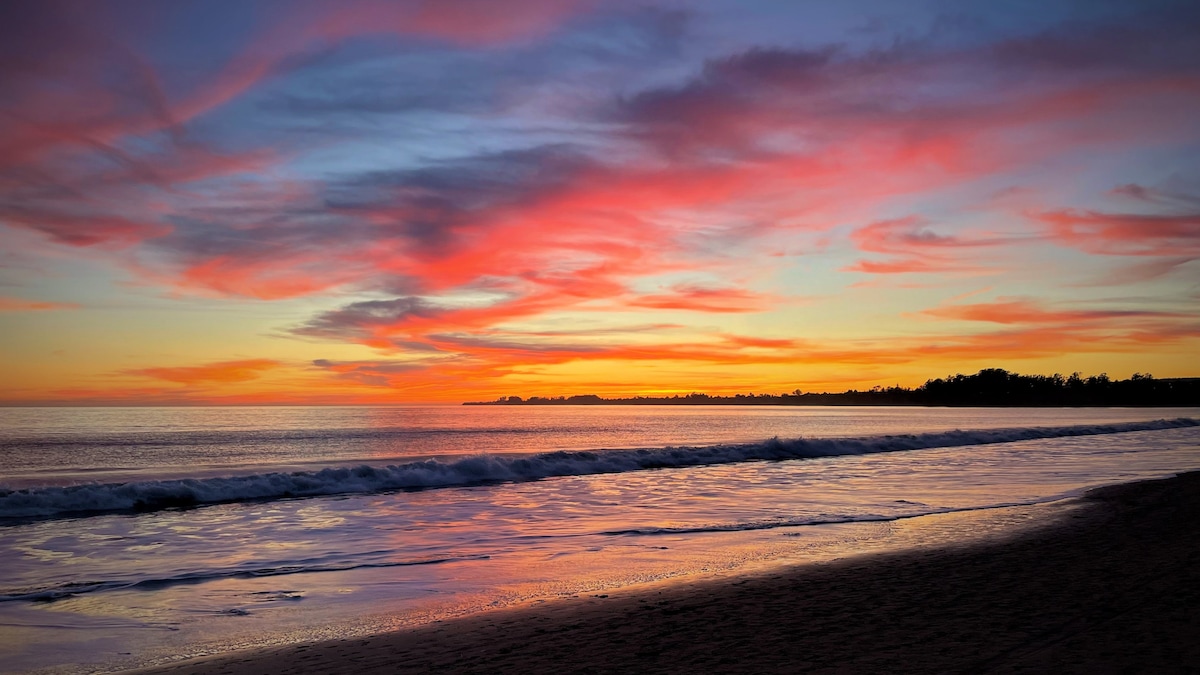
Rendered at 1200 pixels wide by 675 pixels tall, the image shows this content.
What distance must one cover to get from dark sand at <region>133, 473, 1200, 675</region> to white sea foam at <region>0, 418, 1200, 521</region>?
55.1 feet

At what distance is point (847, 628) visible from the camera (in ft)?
24.8

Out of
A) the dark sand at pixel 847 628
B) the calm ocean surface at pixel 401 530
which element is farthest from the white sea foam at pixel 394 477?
the dark sand at pixel 847 628

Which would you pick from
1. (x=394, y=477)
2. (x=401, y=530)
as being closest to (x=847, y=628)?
(x=401, y=530)

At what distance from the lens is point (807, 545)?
43.7ft

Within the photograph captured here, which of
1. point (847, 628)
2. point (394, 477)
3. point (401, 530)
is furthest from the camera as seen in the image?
point (394, 477)

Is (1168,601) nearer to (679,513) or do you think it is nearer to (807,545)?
(807,545)

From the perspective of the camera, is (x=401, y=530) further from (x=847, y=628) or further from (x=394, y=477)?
(x=394, y=477)

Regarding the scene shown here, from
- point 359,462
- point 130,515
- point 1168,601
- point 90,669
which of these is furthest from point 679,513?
point 359,462

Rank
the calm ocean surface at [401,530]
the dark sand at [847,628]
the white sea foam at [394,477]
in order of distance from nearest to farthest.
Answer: the dark sand at [847,628], the calm ocean surface at [401,530], the white sea foam at [394,477]

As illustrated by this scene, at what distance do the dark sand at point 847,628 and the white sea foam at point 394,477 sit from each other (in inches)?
661

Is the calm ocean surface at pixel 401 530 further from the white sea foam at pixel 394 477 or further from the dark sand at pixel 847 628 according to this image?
the dark sand at pixel 847 628

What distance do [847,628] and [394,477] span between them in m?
22.6

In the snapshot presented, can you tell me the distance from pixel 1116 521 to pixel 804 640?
1154 centimetres

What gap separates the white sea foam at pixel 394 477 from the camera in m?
20.2
